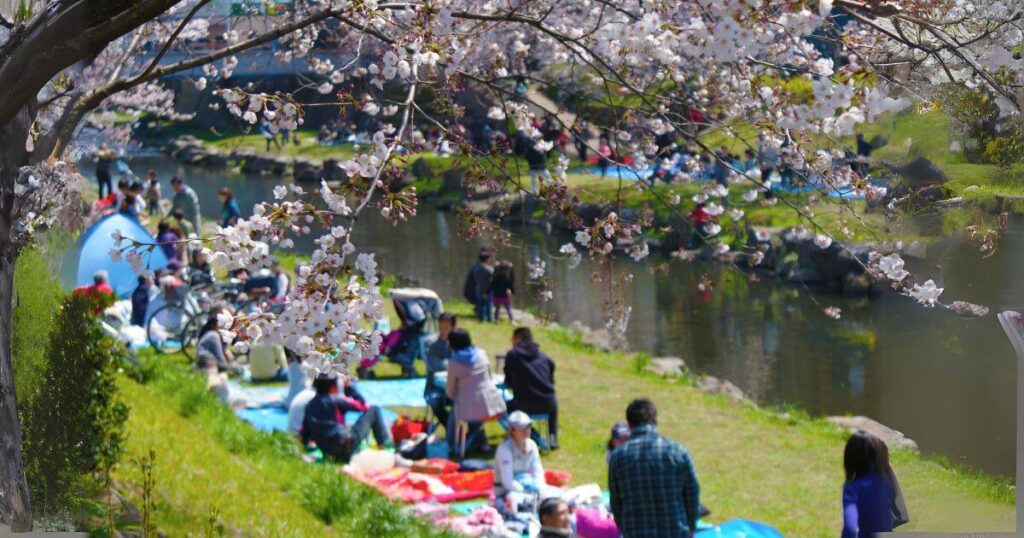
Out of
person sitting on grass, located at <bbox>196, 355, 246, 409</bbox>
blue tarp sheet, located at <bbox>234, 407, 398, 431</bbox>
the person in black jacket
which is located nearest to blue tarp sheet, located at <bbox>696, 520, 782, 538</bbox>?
the person in black jacket

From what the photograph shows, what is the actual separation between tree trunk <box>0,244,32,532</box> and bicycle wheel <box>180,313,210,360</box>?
253 inches

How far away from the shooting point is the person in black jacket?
888 cm

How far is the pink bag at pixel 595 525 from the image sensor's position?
6543mm

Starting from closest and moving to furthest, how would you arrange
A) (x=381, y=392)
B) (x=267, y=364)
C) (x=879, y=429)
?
(x=879, y=429) → (x=381, y=392) → (x=267, y=364)

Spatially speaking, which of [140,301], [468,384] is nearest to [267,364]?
[140,301]

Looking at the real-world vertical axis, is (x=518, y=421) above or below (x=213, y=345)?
below

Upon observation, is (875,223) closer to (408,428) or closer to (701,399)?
(408,428)

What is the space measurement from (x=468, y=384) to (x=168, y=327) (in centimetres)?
448

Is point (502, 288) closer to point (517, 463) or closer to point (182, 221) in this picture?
point (182, 221)

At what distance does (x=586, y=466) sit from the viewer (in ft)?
29.5

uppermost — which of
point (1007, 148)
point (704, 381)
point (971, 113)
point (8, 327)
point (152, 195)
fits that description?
point (152, 195)

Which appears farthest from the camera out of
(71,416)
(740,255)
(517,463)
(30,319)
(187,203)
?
(740,255)

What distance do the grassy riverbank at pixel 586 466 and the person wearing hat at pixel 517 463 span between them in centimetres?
94

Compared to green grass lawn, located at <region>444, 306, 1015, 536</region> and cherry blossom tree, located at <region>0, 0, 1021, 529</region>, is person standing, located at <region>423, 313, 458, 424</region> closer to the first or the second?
green grass lawn, located at <region>444, 306, 1015, 536</region>
